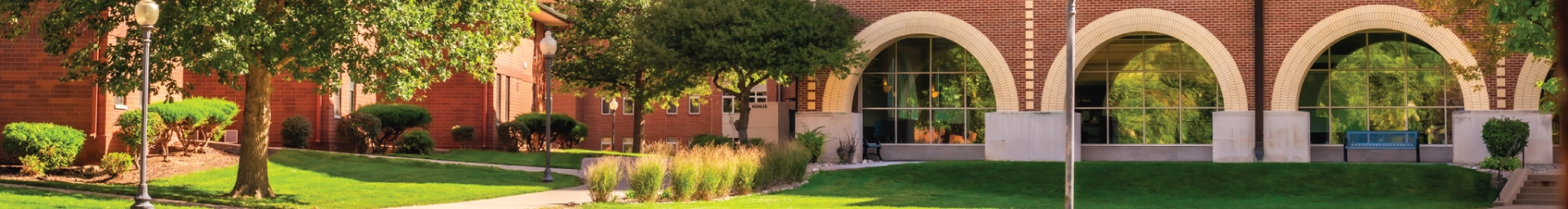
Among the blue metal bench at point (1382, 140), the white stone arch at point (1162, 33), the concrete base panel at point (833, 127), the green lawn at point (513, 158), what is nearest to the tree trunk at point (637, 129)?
the green lawn at point (513, 158)

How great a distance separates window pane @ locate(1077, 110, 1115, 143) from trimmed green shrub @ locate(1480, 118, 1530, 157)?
823cm

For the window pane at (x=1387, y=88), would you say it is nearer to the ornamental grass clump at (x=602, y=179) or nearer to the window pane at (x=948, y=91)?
the window pane at (x=948, y=91)

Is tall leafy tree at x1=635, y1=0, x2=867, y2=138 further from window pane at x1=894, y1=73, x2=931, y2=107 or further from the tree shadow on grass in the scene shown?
the tree shadow on grass

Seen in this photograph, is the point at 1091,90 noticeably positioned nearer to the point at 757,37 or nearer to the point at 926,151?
the point at 926,151

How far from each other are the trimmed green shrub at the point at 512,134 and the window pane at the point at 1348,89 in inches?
757

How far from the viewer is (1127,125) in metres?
35.7

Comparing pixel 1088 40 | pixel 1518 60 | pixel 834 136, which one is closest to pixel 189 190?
pixel 834 136

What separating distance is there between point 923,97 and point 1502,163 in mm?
12680

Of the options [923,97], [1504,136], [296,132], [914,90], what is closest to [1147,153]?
[923,97]

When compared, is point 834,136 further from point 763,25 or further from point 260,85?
point 260,85

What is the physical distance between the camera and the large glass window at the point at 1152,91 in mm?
35156

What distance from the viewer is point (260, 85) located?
19.7 metres

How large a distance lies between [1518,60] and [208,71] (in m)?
24.9

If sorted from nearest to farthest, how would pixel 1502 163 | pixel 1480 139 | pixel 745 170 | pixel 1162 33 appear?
pixel 745 170 → pixel 1502 163 → pixel 1480 139 → pixel 1162 33
